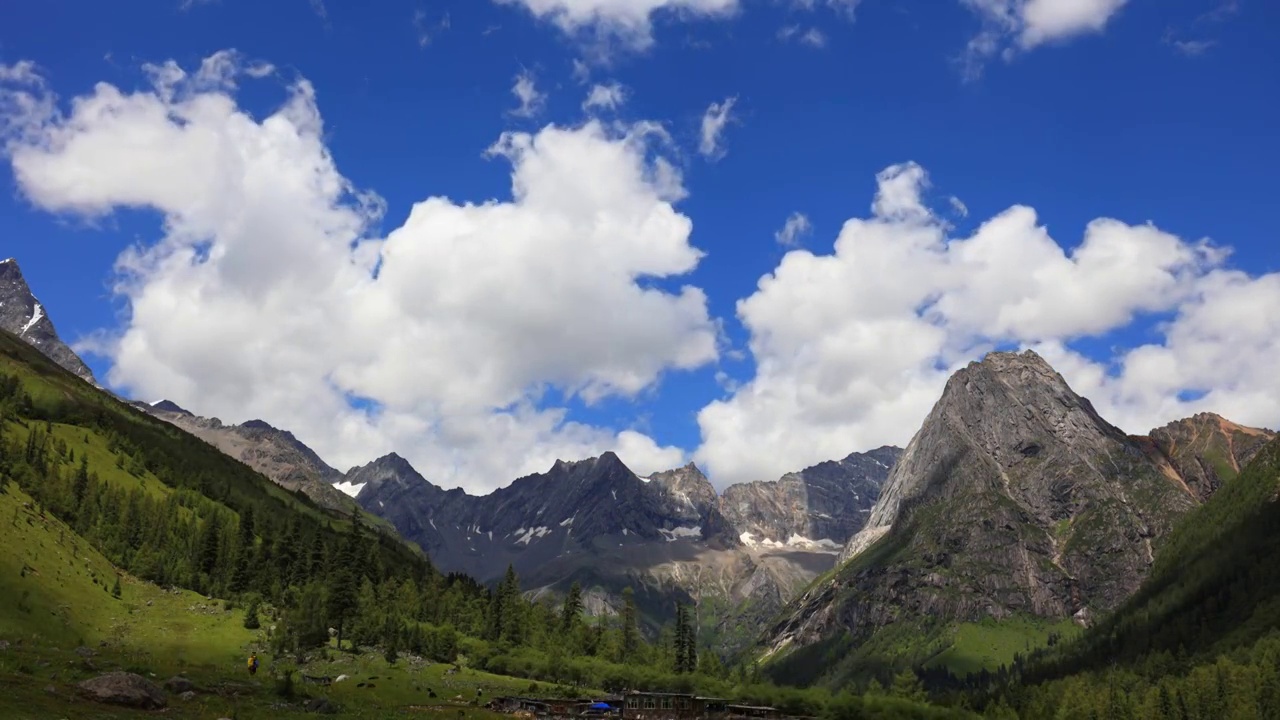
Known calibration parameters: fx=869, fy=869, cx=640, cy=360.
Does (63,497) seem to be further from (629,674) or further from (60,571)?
(629,674)

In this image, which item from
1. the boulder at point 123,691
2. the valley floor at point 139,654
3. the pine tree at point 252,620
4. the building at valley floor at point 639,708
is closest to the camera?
the boulder at point 123,691

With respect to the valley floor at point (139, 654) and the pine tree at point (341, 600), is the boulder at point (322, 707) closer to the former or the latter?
the valley floor at point (139, 654)

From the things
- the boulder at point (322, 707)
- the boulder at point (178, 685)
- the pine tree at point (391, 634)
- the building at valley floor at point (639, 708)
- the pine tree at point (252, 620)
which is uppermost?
the pine tree at point (252, 620)

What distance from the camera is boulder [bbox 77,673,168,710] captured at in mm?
55594

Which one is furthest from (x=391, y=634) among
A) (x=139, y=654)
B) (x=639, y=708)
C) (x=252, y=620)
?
(x=139, y=654)

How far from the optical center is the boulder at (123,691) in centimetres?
5559

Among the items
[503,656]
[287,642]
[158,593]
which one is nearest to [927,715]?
[503,656]

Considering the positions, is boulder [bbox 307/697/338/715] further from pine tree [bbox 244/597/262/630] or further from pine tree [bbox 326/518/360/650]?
pine tree [bbox 244/597/262/630]

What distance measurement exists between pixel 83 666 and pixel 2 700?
29.1 metres

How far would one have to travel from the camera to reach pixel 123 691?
184 ft

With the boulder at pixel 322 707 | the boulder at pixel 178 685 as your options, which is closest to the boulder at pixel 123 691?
the boulder at pixel 178 685

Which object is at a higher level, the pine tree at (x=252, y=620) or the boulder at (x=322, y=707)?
the pine tree at (x=252, y=620)

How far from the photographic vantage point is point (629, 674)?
176 meters

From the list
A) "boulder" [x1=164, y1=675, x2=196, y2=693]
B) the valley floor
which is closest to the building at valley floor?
the valley floor
